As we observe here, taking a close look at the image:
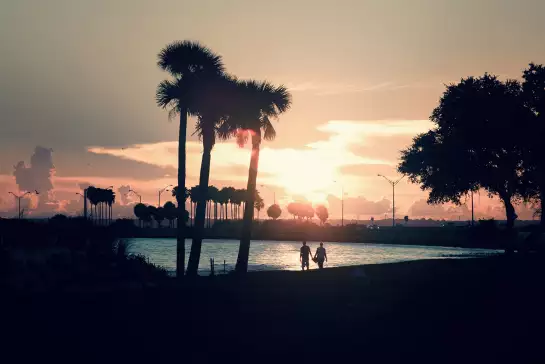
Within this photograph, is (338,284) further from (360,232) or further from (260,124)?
(360,232)

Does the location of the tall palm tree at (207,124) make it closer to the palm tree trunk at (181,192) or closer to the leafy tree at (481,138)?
the palm tree trunk at (181,192)

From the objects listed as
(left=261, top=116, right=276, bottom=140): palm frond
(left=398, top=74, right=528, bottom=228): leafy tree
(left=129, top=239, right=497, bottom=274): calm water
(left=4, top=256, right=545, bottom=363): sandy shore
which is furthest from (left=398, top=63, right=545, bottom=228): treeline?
(left=4, top=256, right=545, bottom=363): sandy shore

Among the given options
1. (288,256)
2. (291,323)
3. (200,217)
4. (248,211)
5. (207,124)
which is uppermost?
(207,124)

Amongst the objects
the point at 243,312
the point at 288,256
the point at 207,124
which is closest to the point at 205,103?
the point at 207,124

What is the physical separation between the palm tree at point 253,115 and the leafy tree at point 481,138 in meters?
22.1

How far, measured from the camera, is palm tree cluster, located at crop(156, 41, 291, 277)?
36312mm

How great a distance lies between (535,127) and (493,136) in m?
3.41

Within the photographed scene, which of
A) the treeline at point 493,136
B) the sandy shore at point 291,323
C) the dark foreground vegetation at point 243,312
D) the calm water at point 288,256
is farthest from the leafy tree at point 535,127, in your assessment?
the sandy shore at point 291,323

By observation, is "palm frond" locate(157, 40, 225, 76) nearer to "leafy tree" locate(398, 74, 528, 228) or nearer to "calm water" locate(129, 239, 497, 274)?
"calm water" locate(129, 239, 497, 274)

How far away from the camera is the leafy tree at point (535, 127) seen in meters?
54.9

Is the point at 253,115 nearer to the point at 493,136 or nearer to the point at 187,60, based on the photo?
the point at 187,60

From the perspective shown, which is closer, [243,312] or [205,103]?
[243,312]

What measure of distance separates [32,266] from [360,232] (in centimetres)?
13533

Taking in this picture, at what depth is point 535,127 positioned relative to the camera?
55.2 meters
